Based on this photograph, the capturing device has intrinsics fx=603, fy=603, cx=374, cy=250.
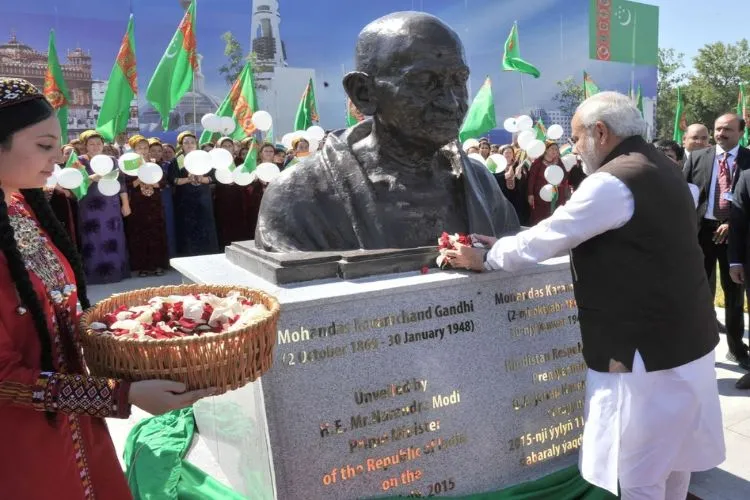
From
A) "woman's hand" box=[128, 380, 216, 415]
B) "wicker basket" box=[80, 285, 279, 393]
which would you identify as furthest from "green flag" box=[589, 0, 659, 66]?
"woman's hand" box=[128, 380, 216, 415]

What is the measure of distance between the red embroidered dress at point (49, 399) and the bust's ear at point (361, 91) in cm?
157

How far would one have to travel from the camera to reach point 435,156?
3.13m

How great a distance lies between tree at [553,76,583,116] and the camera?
30953 mm

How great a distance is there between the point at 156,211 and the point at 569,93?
2754 centimetres

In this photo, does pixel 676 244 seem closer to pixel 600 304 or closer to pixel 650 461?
pixel 600 304

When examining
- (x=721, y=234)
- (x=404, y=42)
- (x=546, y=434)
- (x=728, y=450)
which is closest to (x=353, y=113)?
(x=721, y=234)

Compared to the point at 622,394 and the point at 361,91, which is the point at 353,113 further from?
the point at 622,394

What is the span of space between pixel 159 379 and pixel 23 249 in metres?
0.50

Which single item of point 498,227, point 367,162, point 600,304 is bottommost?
point 600,304

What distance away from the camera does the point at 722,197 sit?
4887 millimetres

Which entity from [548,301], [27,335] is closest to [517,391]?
[548,301]

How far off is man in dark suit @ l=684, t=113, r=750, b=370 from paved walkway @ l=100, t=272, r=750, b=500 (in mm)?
490

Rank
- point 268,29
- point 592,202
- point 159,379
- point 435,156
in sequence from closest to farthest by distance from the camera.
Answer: point 159,379 → point 592,202 → point 435,156 → point 268,29

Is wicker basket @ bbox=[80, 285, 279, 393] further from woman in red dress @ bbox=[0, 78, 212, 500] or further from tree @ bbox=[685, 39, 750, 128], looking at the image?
tree @ bbox=[685, 39, 750, 128]
